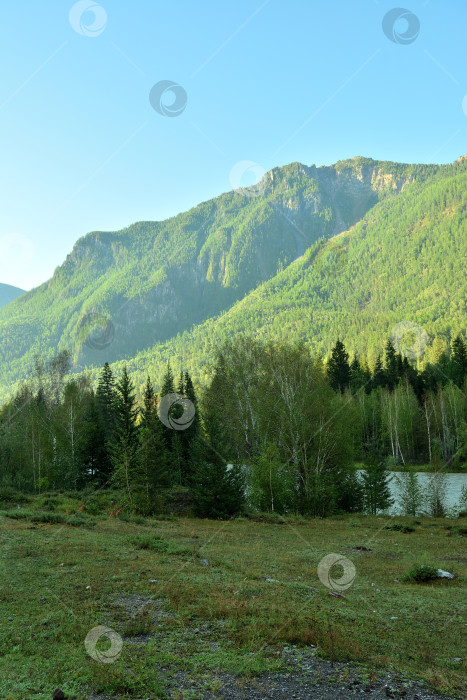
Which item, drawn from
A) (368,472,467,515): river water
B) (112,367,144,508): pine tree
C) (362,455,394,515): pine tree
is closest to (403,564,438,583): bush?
(112,367,144,508): pine tree

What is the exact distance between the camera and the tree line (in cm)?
3284

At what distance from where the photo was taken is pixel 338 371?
8744cm

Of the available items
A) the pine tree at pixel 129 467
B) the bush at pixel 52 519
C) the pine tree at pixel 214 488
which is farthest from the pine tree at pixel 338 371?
the bush at pixel 52 519

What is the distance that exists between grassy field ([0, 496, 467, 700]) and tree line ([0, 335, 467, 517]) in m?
13.4

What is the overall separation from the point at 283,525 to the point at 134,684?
75.7 feet

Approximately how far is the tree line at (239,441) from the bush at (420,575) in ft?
56.0

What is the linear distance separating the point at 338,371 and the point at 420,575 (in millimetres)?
74268

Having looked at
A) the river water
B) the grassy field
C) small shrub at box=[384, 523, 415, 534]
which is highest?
the grassy field

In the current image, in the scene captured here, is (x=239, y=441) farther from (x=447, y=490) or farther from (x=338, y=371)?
(x=338, y=371)

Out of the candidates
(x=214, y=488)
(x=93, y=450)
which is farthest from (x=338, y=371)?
(x=214, y=488)

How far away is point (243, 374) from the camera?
49000 millimetres

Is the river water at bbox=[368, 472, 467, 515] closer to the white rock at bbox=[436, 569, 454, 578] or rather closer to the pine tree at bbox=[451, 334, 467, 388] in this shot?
the white rock at bbox=[436, 569, 454, 578]

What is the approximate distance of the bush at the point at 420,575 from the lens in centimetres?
1472

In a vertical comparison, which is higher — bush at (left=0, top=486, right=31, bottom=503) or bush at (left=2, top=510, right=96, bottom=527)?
bush at (left=2, top=510, right=96, bottom=527)
